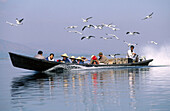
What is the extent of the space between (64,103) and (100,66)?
22.0 meters

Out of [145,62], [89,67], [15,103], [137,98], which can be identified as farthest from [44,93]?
[145,62]

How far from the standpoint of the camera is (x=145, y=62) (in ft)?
140

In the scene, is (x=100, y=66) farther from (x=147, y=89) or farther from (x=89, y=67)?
(x=147, y=89)

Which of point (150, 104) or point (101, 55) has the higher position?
point (101, 55)

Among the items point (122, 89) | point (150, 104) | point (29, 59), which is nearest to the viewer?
point (150, 104)

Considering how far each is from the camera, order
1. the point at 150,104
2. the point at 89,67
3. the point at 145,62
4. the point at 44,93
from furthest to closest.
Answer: the point at 145,62
the point at 89,67
the point at 44,93
the point at 150,104

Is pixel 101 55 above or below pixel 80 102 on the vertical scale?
above

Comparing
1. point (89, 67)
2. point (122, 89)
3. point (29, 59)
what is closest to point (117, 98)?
point (122, 89)

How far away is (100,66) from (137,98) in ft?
68.6

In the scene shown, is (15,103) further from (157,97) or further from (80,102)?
(157,97)

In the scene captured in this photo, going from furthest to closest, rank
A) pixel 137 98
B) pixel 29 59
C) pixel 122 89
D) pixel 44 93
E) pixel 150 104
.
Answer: pixel 29 59 → pixel 122 89 → pixel 44 93 → pixel 137 98 → pixel 150 104

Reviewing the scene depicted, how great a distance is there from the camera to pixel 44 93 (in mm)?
16156

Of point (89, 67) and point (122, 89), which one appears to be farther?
point (89, 67)

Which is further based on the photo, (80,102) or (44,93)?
(44,93)
